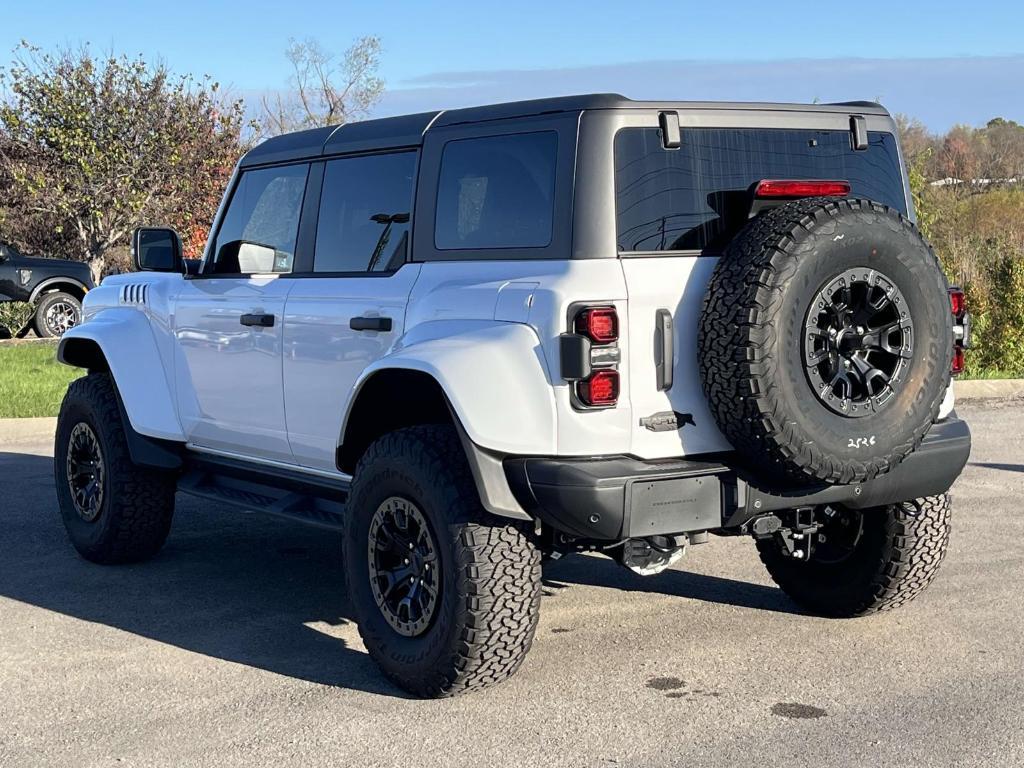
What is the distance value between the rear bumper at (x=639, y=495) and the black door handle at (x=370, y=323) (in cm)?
89

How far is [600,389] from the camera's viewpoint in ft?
14.3

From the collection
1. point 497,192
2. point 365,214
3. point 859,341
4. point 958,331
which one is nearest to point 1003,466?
point 958,331

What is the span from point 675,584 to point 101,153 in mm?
21633

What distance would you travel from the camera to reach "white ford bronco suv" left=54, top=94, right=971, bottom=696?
4.35m

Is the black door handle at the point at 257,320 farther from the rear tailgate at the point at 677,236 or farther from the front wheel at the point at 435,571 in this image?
the rear tailgate at the point at 677,236

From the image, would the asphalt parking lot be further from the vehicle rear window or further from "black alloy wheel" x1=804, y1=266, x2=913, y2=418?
the vehicle rear window

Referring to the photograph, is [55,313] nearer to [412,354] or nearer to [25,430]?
[25,430]

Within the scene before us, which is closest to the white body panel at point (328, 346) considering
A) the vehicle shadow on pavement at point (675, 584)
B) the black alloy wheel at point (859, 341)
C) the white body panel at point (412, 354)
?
the white body panel at point (412, 354)

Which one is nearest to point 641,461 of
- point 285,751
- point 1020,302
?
point 285,751

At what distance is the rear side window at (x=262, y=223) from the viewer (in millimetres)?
5949

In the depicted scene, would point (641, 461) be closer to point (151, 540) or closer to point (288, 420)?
point (288, 420)

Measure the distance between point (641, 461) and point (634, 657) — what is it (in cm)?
107

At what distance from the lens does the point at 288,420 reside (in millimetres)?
5730

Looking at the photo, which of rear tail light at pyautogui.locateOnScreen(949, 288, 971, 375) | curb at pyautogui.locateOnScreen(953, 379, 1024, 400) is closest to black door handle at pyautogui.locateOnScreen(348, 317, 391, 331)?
rear tail light at pyautogui.locateOnScreen(949, 288, 971, 375)
